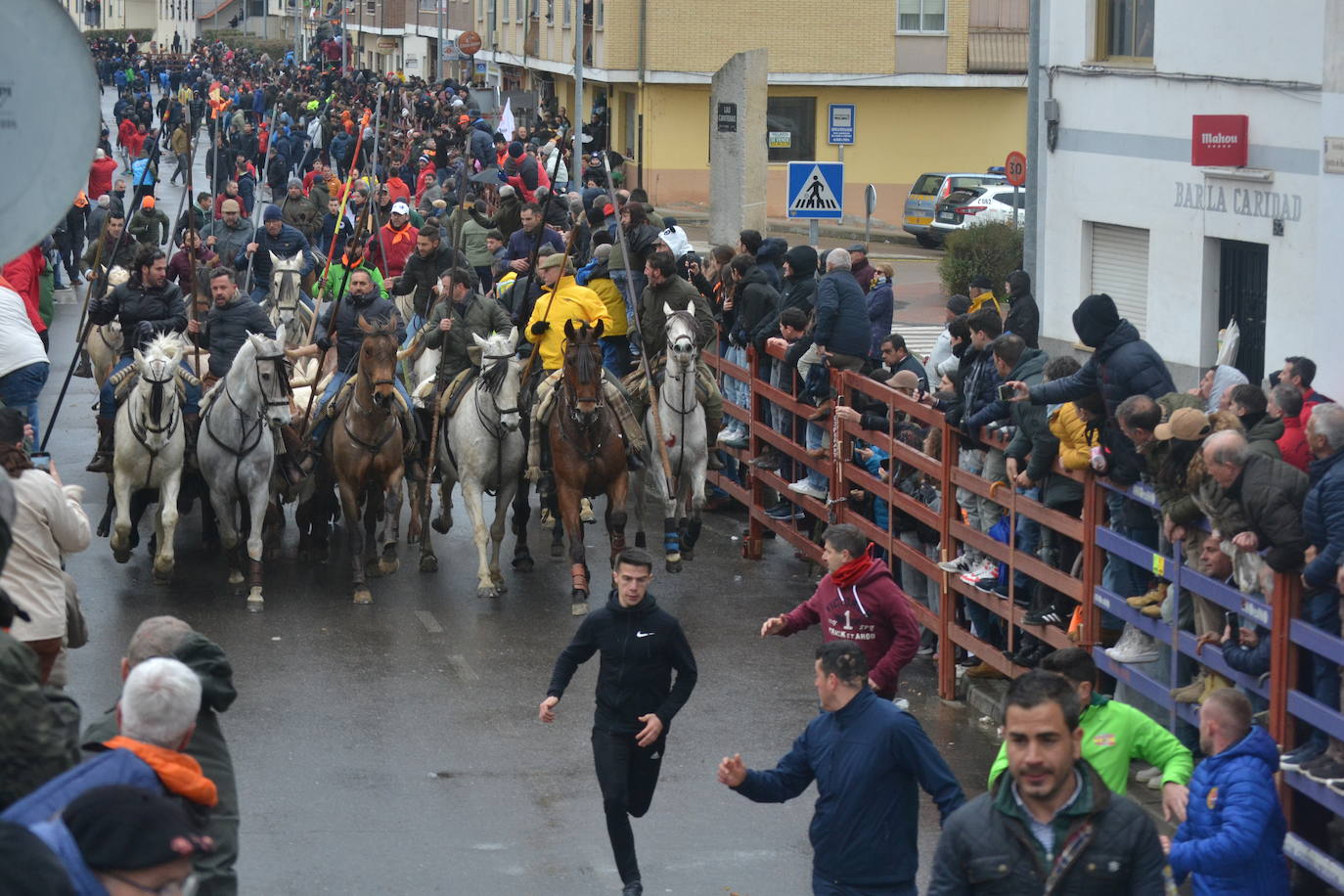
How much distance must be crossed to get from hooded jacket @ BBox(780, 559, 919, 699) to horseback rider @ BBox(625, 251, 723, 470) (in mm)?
6372

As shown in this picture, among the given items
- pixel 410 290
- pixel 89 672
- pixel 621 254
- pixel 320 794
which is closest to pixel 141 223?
pixel 410 290

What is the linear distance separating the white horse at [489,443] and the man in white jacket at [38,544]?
5.77m

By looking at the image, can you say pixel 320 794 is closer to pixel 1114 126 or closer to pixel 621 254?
pixel 621 254

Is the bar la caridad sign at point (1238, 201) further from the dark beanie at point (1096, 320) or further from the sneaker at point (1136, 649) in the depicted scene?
the sneaker at point (1136, 649)

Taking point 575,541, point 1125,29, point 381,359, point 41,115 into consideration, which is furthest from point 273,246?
point 41,115

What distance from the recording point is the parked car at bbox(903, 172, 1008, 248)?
41.7m

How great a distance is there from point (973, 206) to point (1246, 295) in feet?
76.0

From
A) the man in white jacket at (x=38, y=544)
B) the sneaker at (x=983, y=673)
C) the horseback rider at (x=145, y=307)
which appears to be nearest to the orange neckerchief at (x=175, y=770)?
the man in white jacket at (x=38, y=544)

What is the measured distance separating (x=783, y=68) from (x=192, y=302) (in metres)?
33.7

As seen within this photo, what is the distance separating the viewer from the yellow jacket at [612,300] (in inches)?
668

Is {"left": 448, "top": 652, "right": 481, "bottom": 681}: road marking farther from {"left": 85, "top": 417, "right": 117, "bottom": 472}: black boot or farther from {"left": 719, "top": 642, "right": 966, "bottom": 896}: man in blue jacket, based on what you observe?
{"left": 719, "top": 642, "right": 966, "bottom": 896}: man in blue jacket

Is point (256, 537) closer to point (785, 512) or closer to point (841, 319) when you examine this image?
point (785, 512)

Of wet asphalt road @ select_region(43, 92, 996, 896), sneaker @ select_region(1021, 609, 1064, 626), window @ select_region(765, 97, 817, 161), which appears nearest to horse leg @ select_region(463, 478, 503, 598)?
wet asphalt road @ select_region(43, 92, 996, 896)

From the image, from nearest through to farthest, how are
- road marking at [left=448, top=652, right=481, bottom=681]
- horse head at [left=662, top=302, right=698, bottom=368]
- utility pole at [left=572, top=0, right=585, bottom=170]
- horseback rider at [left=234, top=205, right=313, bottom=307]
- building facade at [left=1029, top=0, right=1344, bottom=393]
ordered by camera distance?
road marking at [left=448, top=652, right=481, bottom=681], horse head at [left=662, top=302, right=698, bottom=368], building facade at [left=1029, top=0, right=1344, bottom=393], horseback rider at [left=234, top=205, right=313, bottom=307], utility pole at [left=572, top=0, right=585, bottom=170]
